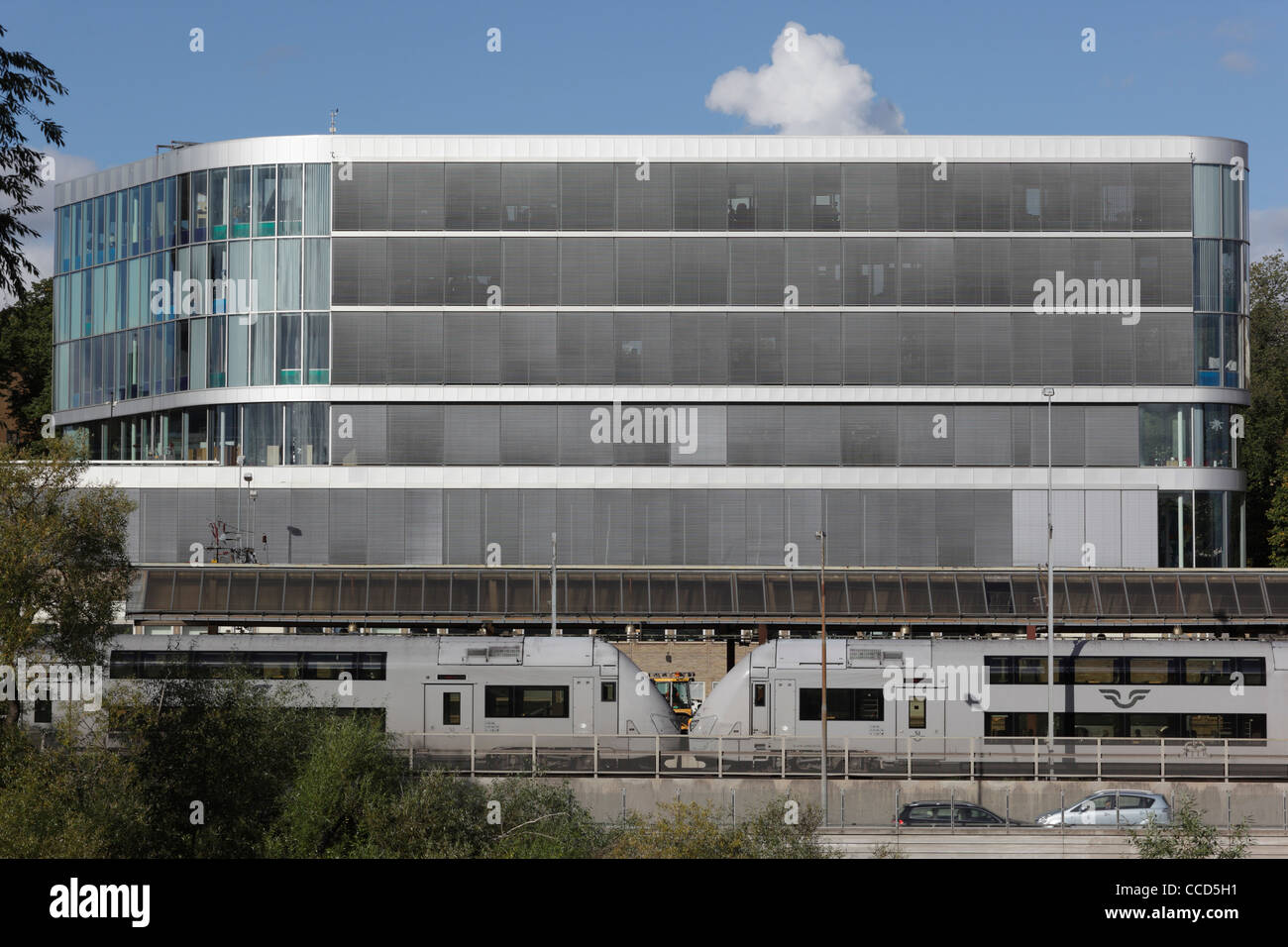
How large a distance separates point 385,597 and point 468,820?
118ft

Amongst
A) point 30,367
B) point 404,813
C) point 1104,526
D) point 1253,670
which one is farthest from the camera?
point 30,367

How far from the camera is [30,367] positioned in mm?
101500

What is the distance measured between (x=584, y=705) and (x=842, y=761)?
9.42 meters

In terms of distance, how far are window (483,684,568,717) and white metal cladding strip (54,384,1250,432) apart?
85.3ft

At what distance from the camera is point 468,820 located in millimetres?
35031

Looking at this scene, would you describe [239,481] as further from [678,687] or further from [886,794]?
[886,794]

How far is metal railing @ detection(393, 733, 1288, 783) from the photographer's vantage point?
43.9 meters

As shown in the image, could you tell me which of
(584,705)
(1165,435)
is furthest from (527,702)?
(1165,435)

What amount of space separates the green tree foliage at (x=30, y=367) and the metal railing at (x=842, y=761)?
64.6 m

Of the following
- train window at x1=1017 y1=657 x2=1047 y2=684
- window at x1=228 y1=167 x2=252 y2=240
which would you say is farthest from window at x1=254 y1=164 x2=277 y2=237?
train window at x1=1017 y1=657 x2=1047 y2=684

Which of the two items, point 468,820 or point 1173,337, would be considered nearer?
point 468,820

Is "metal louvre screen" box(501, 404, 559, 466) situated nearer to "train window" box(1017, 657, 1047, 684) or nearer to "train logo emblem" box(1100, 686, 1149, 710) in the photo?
"train window" box(1017, 657, 1047, 684)
